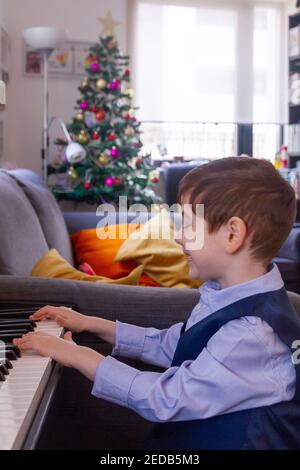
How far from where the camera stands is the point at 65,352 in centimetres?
108

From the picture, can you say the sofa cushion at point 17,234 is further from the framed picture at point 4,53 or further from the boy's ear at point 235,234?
the framed picture at point 4,53

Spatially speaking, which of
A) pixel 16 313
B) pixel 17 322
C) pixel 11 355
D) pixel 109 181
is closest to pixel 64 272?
pixel 16 313

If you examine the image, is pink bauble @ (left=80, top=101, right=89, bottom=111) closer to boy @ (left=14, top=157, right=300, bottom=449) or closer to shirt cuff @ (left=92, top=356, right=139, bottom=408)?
boy @ (left=14, top=157, right=300, bottom=449)

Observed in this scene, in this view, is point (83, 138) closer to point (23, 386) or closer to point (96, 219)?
point (96, 219)

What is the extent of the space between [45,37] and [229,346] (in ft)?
14.1

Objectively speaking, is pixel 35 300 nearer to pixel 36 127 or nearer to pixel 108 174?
pixel 108 174

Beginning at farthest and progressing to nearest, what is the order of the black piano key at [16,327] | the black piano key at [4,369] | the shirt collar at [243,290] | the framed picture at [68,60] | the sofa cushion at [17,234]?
the framed picture at [68,60] → the sofa cushion at [17,234] → the black piano key at [16,327] → the shirt collar at [243,290] → the black piano key at [4,369]

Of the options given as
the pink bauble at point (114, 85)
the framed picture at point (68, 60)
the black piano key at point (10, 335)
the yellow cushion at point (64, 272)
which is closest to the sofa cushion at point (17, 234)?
the yellow cushion at point (64, 272)

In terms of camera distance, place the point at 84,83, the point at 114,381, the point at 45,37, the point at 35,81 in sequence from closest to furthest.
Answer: the point at 114,381 → the point at 45,37 → the point at 84,83 → the point at 35,81

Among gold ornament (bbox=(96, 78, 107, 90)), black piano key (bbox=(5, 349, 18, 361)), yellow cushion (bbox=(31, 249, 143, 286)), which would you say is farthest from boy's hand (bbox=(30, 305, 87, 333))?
gold ornament (bbox=(96, 78, 107, 90))

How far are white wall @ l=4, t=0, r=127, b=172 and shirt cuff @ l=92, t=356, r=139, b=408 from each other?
4.58m

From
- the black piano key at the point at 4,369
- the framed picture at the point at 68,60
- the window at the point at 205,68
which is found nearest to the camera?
the black piano key at the point at 4,369

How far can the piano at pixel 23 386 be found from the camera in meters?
0.76

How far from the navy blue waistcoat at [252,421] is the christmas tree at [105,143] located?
413 centimetres
